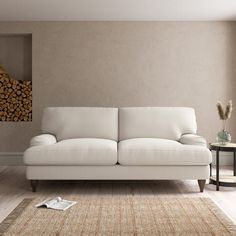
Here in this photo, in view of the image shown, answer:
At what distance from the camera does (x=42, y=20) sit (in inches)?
258

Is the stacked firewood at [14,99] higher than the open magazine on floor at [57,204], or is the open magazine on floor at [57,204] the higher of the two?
the stacked firewood at [14,99]

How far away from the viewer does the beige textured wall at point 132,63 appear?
260 inches

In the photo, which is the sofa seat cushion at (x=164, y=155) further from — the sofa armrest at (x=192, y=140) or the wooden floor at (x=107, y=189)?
the wooden floor at (x=107, y=189)

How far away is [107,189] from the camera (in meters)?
5.14

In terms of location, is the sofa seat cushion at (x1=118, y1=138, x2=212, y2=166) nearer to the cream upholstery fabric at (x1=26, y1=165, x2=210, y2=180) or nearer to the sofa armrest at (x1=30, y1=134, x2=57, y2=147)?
the cream upholstery fabric at (x1=26, y1=165, x2=210, y2=180)

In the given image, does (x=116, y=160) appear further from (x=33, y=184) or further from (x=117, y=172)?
(x=33, y=184)

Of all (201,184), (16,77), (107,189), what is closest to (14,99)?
(16,77)

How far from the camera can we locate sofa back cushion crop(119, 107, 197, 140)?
18.5 feet

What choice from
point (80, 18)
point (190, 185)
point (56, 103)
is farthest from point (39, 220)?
point (80, 18)

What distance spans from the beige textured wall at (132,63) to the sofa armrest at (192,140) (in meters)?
1.26

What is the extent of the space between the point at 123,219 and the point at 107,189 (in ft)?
4.46

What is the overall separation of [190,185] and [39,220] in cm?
222

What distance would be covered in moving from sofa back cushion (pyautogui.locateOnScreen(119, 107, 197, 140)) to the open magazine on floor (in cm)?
156

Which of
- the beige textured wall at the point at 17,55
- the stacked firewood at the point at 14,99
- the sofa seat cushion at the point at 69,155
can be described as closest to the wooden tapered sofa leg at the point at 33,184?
the sofa seat cushion at the point at 69,155
